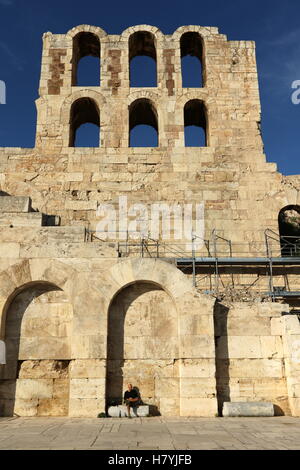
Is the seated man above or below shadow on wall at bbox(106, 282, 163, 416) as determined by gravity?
below

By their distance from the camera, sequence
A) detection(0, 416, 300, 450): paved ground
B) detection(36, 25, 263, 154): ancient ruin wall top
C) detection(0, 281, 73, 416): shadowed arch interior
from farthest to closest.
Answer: detection(36, 25, 263, 154): ancient ruin wall top, detection(0, 281, 73, 416): shadowed arch interior, detection(0, 416, 300, 450): paved ground

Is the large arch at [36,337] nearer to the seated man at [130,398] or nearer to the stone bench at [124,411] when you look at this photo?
the stone bench at [124,411]

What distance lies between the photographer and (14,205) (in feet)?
46.1

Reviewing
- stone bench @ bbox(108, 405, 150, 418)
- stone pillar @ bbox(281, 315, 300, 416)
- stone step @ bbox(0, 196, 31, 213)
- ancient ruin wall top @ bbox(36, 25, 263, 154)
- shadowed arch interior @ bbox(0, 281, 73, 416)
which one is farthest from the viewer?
ancient ruin wall top @ bbox(36, 25, 263, 154)

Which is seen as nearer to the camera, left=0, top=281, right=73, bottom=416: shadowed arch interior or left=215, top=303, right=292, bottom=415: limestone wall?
left=0, top=281, right=73, bottom=416: shadowed arch interior

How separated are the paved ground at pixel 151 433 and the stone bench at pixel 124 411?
37 cm

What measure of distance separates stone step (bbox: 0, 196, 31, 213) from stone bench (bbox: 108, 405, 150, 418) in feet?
23.8

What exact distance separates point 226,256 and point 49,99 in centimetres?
1165

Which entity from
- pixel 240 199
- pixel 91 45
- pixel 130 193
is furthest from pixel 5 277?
pixel 91 45

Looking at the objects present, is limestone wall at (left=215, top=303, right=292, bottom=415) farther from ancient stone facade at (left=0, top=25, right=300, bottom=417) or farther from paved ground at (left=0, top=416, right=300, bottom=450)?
paved ground at (left=0, top=416, right=300, bottom=450)

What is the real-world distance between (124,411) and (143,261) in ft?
14.8

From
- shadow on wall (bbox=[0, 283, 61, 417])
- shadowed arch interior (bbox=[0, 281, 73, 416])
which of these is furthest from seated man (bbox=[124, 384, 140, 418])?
shadow on wall (bbox=[0, 283, 61, 417])

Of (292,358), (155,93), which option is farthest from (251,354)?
(155,93)

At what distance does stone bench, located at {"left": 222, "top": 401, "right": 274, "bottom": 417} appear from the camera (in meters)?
11.4
